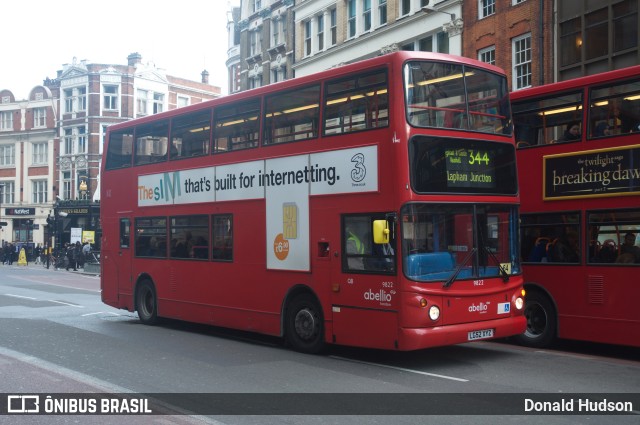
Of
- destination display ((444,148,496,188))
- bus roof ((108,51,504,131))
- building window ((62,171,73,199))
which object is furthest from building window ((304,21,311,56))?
building window ((62,171,73,199))

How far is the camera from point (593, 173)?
11750 mm

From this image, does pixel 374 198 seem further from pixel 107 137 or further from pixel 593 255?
pixel 107 137

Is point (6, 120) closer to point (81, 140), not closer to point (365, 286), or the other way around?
point (81, 140)

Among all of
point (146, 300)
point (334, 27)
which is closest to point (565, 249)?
point (146, 300)

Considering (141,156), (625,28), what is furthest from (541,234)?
(625,28)

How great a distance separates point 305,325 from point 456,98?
4.28 metres

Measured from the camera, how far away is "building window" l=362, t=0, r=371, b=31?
33534mm

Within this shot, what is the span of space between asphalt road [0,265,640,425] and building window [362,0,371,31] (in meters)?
22.3

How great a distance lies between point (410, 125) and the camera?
402 inches

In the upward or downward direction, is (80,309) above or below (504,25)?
below

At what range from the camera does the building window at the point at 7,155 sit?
7181 cm

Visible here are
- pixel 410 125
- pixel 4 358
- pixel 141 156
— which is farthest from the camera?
pixel 141 156

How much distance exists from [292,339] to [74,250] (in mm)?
36488

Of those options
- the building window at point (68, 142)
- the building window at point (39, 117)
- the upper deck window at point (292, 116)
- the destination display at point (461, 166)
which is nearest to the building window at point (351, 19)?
the upper deck window at point (292, 116)
